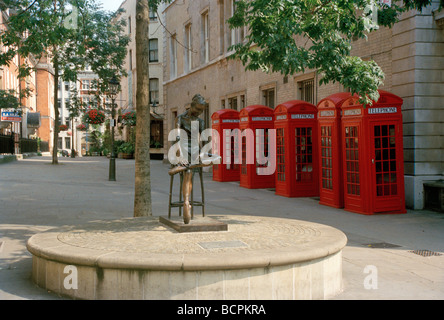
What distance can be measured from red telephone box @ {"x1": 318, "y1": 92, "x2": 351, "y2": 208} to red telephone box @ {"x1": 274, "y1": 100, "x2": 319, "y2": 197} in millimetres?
1467

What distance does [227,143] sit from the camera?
19172 millimetres

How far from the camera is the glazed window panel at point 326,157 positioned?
41.5 feet

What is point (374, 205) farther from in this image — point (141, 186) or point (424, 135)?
point (141, 186)

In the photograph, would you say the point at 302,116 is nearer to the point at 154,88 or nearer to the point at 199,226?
the point at 199,226

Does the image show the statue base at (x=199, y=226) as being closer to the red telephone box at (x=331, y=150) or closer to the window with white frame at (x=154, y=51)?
the red telephone box at (x=331, y=150)

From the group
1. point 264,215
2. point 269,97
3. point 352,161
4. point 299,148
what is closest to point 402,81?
point 352,161

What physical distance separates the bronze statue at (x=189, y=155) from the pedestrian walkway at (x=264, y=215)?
1.89m

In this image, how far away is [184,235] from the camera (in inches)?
259

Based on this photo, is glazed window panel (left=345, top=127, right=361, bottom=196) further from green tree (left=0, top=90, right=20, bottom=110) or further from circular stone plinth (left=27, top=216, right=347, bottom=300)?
green tree (left=0, top=90, right=20, bottom=110)

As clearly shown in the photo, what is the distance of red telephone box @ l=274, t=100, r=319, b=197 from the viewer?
567 inches

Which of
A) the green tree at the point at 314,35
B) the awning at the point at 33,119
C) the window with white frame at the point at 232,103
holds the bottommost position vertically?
the green tree at the point at 314,35

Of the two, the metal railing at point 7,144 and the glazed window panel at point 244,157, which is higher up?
the metal railing at point 7,144
